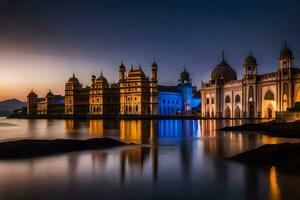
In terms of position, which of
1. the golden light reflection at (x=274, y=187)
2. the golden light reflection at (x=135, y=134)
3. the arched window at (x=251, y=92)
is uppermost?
the arched window at (x=251, y=92)

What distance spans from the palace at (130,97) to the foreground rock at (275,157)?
A: 80710 millimetres

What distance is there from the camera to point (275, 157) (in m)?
18.5

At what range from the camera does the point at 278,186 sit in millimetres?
14016

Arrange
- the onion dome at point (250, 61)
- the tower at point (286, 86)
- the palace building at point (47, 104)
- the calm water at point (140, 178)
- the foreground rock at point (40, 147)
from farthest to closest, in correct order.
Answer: the palace building at point (47, 104), the onion dome at point (250, 61), the tower at point (286, 86), the foreground rock at point (40, 147), the calm water at point (140, 178)

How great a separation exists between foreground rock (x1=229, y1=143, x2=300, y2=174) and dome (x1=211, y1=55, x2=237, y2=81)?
74433 mm

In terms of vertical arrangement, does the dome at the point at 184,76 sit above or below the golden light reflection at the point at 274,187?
above

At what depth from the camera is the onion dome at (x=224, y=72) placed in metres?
94.8

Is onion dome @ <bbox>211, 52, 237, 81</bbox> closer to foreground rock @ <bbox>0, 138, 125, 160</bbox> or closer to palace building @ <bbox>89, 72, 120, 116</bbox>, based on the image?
palace building @ <bbox>89, 72, 120, 116</bbox>

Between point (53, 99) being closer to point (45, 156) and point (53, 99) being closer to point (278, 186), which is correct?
point (45, 156)

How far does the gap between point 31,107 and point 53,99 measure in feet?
65.4

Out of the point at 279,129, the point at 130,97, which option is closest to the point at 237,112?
the point at 130,97

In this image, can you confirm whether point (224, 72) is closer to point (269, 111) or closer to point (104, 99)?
point (269, 111)

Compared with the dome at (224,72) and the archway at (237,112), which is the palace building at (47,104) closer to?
the dome at (224,72)

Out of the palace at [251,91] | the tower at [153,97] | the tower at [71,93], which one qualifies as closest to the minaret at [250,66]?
the palace at [251,91]
